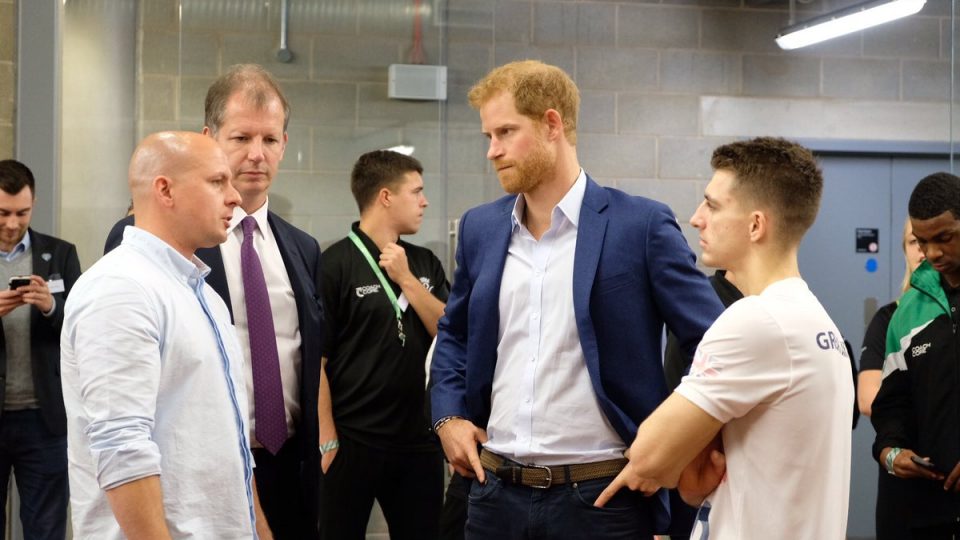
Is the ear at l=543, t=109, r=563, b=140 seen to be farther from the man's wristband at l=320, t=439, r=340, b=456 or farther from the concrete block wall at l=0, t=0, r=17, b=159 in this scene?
the concrete block wall at l=0, t=0, r=17, b=159

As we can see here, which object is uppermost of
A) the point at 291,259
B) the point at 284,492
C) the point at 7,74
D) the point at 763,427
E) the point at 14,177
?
the point at 7,74

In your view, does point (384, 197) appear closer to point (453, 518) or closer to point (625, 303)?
point (453, 518)

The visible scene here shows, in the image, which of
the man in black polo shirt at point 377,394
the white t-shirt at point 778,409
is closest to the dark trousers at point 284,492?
the white t-shirt at point 778,409

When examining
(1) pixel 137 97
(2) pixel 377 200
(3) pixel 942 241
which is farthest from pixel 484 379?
(1) pixel 137 97

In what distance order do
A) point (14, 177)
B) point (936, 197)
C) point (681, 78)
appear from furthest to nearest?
point (681, 78), point (14, 177), point (936, 197)

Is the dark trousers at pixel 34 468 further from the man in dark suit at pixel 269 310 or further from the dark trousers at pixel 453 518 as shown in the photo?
the man in dark suit at pixel 269 310

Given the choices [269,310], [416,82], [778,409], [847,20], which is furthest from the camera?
[847,20]

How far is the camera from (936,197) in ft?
10.6

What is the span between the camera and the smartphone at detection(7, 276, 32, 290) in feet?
13.3

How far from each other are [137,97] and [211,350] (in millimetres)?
2988

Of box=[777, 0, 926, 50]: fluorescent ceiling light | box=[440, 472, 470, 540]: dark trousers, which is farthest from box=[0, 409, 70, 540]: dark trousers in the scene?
box=[777, 0, 926, 50]: fluorescent ceiling light

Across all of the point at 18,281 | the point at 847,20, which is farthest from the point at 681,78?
the point at 18,281

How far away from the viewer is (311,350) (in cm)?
258

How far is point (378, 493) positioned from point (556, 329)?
1.87 m
